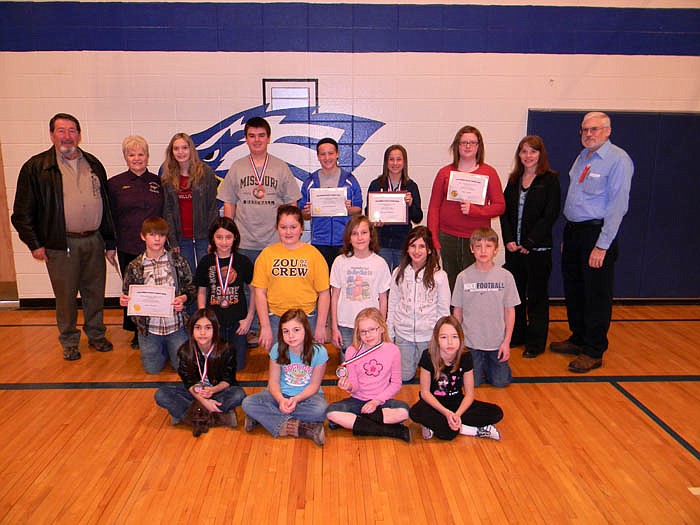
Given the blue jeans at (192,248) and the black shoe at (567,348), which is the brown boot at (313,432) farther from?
the black shoe at (567,348)

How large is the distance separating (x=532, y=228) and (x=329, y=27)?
9.86ft

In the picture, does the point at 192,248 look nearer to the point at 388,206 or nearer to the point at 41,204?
the point at 41,204

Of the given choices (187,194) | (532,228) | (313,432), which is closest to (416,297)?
(313,432)

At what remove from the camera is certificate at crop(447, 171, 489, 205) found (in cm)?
437

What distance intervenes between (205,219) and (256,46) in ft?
7.11

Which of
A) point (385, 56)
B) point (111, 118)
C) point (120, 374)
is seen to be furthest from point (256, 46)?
point (120, 374)

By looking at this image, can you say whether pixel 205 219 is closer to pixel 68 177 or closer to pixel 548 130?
pixel 68 177

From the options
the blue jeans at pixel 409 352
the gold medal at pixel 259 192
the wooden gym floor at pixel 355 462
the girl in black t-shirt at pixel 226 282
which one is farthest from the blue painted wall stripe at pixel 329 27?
the wooden gym floor at pixel 355 462

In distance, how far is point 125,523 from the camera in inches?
97.7

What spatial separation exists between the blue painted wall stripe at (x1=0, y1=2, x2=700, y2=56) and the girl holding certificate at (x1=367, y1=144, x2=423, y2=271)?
1.82 m

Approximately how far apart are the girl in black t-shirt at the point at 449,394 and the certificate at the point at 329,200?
1586mm

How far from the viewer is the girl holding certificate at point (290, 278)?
390cm

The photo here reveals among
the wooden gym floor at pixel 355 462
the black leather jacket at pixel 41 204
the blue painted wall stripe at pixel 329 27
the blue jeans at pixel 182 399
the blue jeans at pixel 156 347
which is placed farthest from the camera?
the blue painted wall stripe at pixel 329 27

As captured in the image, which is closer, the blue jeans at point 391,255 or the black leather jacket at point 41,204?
the black leather jacket at point 41,204
